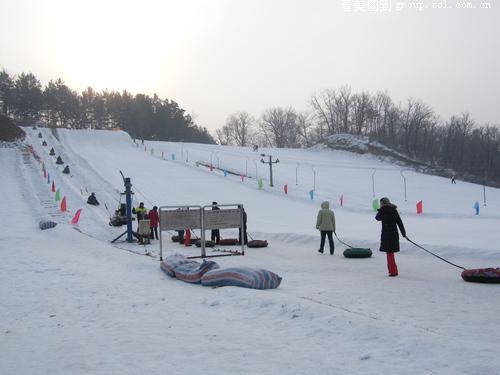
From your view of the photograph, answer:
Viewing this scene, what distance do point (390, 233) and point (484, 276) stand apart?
79.2 inches

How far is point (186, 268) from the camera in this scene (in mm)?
10023

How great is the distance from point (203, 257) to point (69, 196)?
59.1 ft

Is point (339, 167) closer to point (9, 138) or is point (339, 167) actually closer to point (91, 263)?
point (9, 138)

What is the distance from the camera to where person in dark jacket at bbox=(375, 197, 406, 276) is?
1023 centimetres

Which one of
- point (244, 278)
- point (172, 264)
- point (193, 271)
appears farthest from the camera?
point (172, 264)

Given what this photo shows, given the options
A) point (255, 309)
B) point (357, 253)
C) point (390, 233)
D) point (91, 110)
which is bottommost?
point (357, 253)

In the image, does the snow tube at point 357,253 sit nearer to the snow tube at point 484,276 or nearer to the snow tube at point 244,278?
the snow tube at point 484,276

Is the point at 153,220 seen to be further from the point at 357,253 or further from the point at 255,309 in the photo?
the point at 255,309

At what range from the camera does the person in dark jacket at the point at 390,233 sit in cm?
1023

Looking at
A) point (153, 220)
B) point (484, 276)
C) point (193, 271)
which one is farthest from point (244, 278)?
point (153, 220)

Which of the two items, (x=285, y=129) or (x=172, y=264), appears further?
(x=285, y=129)

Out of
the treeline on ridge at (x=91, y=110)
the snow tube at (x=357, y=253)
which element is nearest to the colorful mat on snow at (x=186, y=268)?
the snow tube at (x=357, y=253)

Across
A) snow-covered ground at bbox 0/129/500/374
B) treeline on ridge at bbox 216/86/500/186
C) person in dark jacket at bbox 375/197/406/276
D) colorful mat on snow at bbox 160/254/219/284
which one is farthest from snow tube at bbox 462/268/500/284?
treeline on ridge at bbox 216/86/500/186

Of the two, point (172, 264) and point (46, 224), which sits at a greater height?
point (172, 264)
